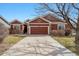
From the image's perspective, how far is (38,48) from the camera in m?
4.73

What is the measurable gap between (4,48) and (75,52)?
1.38 metres

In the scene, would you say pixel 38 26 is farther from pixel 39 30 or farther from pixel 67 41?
pixel 67 41

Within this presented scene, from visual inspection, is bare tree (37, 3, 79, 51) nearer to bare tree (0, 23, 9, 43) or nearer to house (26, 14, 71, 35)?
house (26, 14, 71, 35)

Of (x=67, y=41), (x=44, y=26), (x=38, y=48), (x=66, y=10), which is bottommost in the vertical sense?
(x=38, y=48)

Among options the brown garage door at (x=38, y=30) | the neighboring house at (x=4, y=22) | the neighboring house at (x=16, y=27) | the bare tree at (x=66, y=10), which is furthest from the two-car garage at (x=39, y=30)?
the neighboring house at (x=4, y=22)

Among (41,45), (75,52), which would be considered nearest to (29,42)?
(41,45)

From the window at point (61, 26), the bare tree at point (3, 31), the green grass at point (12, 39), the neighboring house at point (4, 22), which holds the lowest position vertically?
the green grass at point (12, 39)

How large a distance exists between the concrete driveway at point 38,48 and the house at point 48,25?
129mm

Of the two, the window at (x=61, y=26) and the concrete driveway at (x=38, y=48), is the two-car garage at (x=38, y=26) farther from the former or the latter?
the window at (x=61, y=26)

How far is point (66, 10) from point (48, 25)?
477 mm

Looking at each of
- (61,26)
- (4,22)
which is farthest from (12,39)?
(61,26)

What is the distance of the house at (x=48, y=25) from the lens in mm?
4746

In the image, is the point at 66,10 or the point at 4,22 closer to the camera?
the point at 4,22

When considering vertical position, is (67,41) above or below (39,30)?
below
